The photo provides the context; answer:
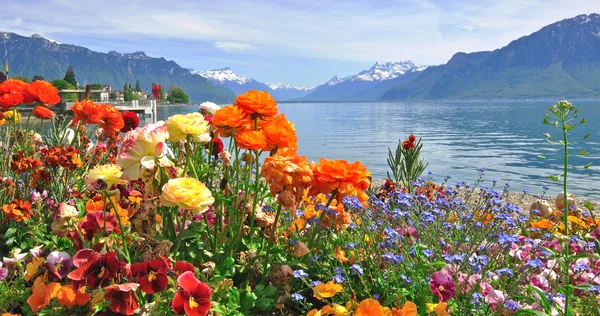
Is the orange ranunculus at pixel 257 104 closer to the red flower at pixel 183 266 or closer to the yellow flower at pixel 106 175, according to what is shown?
the yellow flower at pixel 106 175

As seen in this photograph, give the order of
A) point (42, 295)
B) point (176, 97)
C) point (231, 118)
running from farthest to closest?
1. point (176, 97)
2. point (231, 118)
3. point (42, 295)

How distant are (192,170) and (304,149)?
26.9 metres

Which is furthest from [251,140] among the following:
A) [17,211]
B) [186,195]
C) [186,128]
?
[17,211]

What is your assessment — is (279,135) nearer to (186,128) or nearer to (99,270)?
(186,128)

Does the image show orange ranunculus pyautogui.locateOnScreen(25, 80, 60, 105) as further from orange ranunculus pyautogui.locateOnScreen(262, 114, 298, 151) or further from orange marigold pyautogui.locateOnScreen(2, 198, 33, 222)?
orange ranunculus pyautogui.locateOnScreen(262, 114, 298, 151)

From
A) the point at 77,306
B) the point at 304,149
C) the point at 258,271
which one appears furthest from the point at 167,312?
the point at 304,149

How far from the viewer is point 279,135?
2.28 meters

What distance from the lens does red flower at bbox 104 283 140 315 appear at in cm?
173

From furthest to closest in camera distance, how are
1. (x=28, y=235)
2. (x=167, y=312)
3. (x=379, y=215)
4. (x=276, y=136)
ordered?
(x=379, y=215), (x=28, y=235), (x=276, y=136), (x=167, y=312)

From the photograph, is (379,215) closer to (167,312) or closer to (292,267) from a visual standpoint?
(292,267)

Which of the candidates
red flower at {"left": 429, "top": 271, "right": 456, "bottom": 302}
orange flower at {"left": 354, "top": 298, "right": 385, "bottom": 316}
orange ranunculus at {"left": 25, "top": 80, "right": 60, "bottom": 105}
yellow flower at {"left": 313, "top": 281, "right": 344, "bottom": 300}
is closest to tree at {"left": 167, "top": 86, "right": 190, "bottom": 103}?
orange ranunculus at {"left": 25, "top": 80, "right": 60, "bottom": 105}

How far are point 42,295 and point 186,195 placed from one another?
89cm

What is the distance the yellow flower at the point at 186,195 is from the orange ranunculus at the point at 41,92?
237 cm

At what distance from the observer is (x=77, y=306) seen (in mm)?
2090
